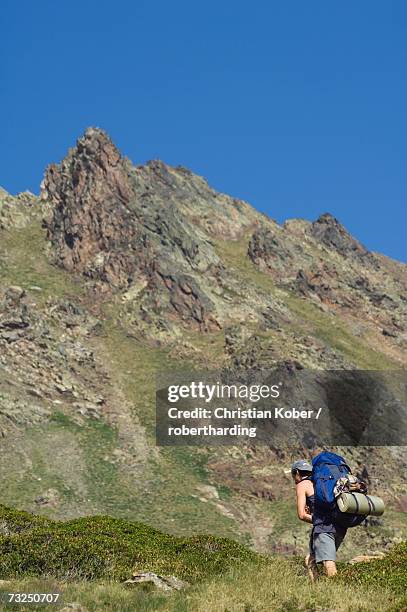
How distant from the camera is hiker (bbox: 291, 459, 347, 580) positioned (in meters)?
14.1

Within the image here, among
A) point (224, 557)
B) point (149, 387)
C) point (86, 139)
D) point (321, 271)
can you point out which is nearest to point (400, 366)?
point (321, 271)

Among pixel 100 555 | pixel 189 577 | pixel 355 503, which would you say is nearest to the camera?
pixel 355 503

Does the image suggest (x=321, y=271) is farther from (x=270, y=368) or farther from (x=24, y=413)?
(x=24, y=413)

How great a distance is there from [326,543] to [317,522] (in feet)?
1.31

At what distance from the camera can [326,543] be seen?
1420 cm

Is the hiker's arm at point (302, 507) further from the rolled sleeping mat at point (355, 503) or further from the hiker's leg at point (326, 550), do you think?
the rolled sleeping mat at point (355, 503)

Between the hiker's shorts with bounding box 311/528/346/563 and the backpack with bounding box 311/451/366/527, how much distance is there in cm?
25

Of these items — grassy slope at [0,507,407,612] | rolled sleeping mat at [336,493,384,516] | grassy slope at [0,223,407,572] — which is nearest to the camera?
rolled sleeping mat at [336,493,384,516]

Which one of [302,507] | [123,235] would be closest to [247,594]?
[302,507]

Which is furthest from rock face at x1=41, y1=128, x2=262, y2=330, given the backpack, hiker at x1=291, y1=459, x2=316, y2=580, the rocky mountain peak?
the backpack

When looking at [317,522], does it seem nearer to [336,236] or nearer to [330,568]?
[330,568]

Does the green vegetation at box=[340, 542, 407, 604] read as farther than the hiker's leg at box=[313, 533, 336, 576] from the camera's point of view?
Yes

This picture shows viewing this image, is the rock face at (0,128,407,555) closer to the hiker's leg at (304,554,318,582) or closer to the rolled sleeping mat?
the hiker's leg at (304,554,318,582)

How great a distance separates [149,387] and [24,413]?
17588mm
